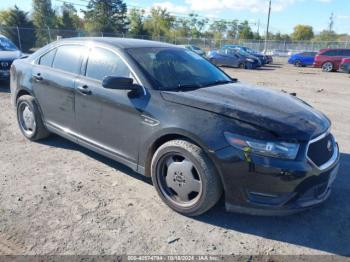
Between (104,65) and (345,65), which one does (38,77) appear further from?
(345,65)

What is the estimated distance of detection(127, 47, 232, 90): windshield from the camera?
3.84m

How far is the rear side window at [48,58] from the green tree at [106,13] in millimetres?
57819

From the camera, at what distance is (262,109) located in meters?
3.37

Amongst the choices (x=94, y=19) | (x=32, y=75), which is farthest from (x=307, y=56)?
(x=94, y=19)

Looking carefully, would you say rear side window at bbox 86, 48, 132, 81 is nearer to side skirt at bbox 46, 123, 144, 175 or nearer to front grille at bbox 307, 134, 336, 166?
side skirt at bbox 46, 123, 144, 175

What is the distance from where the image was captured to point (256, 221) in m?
3.43

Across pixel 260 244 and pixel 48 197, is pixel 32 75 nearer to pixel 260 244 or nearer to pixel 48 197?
pixel 48 197

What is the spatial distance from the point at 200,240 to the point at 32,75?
3692mm

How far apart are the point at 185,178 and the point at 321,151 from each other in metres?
1.36

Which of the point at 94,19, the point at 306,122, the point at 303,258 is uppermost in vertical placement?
the point at 94,19

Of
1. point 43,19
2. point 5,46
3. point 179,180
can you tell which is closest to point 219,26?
point 43,19

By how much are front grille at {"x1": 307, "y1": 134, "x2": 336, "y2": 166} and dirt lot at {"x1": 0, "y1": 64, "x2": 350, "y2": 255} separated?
0.68 m

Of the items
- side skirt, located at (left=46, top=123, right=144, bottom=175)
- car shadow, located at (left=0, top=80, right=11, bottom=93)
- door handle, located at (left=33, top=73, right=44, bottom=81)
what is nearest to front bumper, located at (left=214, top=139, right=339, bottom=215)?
side skirt, located at (left=46, top=123, right=144, bottom=175)

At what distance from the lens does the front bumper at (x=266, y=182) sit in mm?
2945
